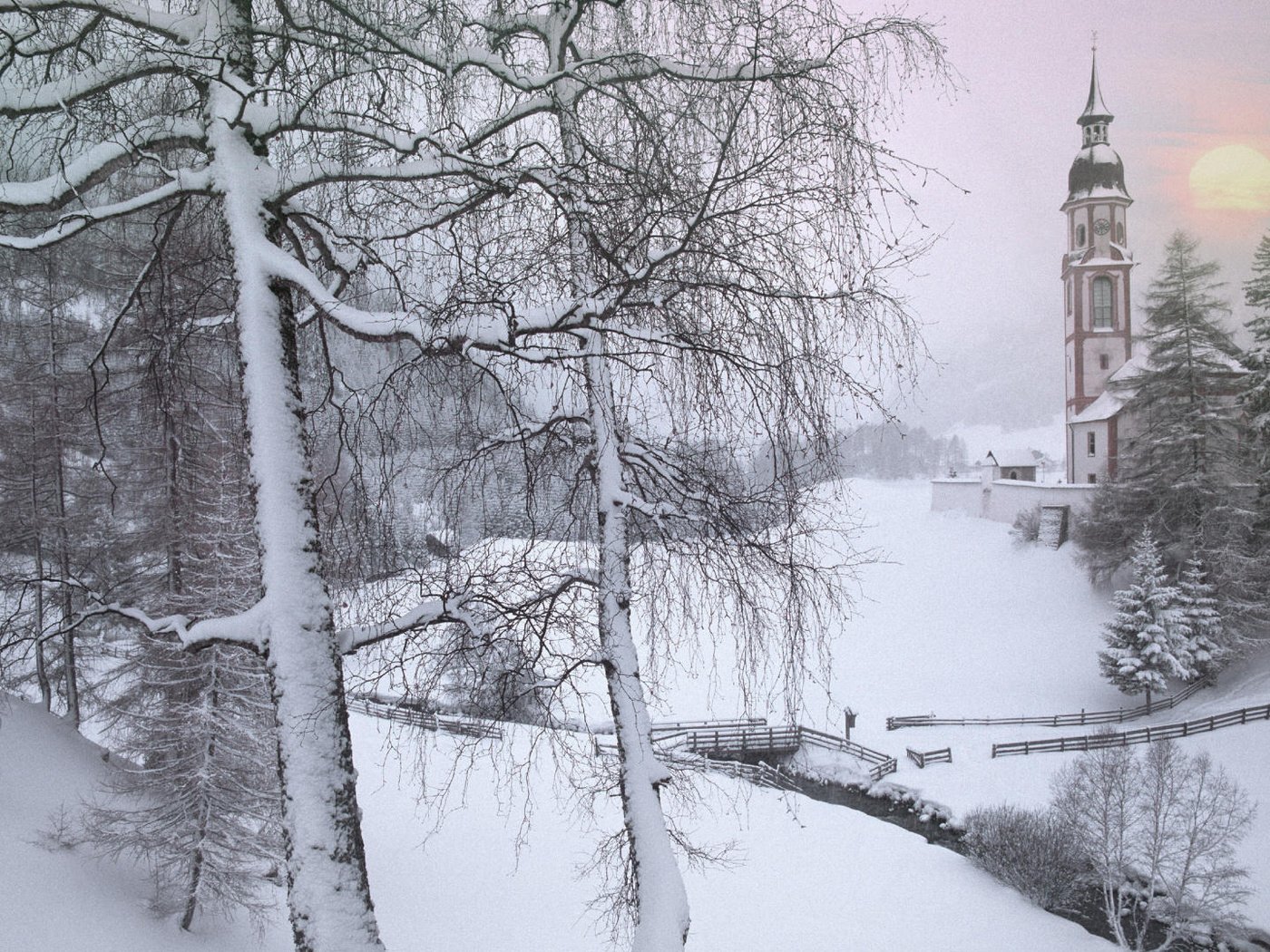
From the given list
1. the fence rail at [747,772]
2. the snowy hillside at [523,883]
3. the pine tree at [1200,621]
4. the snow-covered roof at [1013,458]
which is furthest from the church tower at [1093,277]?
the fence rail at [747,772]

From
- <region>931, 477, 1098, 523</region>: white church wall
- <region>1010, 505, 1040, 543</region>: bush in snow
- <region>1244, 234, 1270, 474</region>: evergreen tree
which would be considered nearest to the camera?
<region>1244, 234, 1270, 474</region>: evergreen tree

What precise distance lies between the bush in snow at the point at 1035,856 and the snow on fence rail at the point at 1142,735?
125 inches

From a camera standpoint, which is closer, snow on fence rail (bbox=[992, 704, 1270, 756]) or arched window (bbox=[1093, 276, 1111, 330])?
snow on fence rail (bbox=[992, 704, 1270, 756])

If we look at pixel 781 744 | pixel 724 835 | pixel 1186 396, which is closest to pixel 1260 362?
pixel 1186 396

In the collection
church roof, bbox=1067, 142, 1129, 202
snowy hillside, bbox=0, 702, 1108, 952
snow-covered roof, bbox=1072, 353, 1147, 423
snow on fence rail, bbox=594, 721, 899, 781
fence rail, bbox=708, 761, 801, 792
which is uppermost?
church roof, bbox=1067, 142, 1129, 202

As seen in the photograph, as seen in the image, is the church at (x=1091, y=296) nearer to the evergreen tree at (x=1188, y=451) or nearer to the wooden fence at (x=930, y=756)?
the evergreen tree at (x=1188, y=451)

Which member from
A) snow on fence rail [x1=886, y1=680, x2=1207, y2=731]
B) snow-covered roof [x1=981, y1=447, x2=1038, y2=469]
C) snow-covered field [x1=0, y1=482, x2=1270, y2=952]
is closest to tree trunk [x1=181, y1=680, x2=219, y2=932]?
snow-covered field [x1=0, y1=482, x2=1270, y2=952]

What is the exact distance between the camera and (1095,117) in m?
29.2

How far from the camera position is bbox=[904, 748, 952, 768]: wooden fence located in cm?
1738

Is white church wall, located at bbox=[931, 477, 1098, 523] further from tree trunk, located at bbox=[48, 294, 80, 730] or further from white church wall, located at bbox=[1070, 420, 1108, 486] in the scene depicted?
tree trunk, located at bbox=[48, 294, 80, 730]

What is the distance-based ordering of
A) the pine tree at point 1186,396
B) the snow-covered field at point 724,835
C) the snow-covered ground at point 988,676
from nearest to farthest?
the snow-covered field at point 724,835
the snow-covered ground at point 988,676
the pine tree at point 1186,396

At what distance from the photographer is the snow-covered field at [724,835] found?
6113 mm

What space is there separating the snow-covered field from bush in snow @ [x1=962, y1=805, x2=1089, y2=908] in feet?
1.03

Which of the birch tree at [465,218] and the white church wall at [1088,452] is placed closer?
the birch tree at [465,218]
